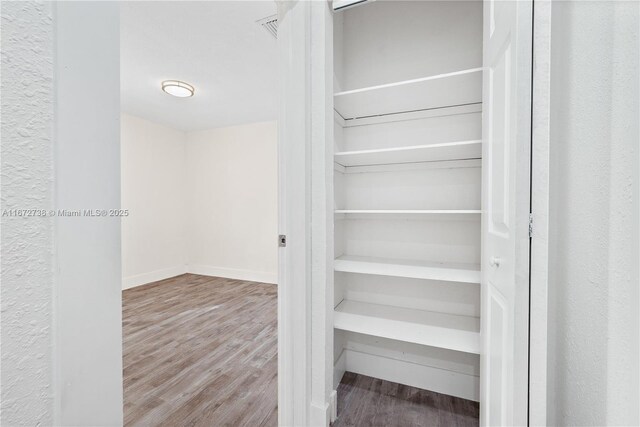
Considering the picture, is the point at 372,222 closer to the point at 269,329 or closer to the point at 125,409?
the point at 269,329

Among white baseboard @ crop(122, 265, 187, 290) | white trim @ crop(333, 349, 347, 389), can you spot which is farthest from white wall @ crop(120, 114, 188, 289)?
white trim @ crop(333, 349, 347, 389)

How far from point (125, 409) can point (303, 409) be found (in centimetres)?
100

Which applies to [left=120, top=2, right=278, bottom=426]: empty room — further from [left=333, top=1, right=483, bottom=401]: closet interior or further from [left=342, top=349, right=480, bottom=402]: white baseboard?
[left=333, top=1, right=483, bottom=401]: closet interior

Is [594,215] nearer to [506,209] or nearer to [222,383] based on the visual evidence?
[506,209]

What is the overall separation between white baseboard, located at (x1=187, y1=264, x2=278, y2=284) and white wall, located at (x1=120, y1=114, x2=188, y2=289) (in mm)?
229

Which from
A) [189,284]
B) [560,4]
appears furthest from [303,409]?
[189,284]

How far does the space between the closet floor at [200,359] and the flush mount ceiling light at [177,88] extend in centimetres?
226

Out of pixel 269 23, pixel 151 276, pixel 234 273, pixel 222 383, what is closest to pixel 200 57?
pixel 269 23

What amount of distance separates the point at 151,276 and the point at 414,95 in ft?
13.5

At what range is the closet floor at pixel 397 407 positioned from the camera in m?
1.44

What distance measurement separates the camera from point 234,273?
14.2ft

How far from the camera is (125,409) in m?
1.53

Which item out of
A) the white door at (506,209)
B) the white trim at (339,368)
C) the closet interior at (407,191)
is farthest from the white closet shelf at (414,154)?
the white trim at (339,368)

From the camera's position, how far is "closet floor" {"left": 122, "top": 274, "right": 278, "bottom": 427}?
4.96ft
